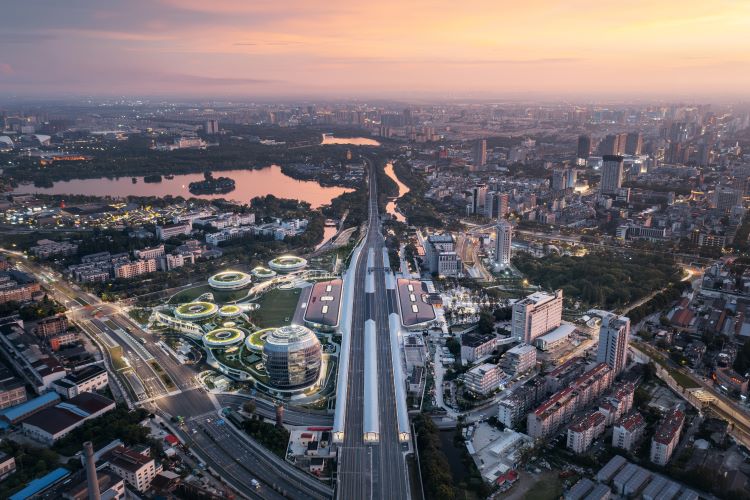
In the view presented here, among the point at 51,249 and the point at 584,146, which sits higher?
the point at 584,146

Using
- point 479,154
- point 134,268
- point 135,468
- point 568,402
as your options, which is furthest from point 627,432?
point 479,154

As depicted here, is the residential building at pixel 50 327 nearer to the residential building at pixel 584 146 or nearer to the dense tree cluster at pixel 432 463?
the dense tree cluster at pixel 432 463

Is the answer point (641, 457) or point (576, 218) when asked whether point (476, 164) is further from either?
point (641, 457)

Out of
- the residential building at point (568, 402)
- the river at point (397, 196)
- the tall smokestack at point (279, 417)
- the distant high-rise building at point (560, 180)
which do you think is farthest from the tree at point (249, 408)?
the distant high-rise building at point (560, 180)

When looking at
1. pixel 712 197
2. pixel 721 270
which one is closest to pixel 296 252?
pixel 721 270

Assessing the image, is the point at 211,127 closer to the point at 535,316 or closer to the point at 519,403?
the point at 535,316

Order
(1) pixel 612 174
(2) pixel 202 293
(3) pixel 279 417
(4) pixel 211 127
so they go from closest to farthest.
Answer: (3) pixel 279 417 → (2) pixel 202 293 → (1) pixel 612 174 → (4) pixel 211 127
